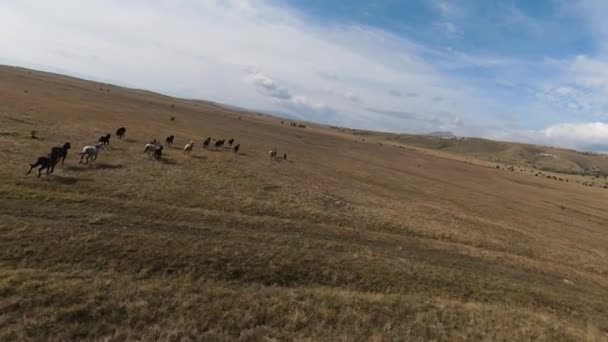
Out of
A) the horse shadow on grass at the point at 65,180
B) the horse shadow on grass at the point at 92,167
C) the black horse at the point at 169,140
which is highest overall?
the black horse at the point at 169,140

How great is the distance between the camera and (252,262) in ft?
56.4

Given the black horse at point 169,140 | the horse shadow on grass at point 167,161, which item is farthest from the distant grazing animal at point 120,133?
the horse shadow on grass at point 167,161

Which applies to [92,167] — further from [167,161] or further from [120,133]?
[120,133]

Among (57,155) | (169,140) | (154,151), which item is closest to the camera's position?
(57,155)

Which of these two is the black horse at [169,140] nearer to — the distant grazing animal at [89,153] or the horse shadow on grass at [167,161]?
the horse shadow on grass at [167,161]

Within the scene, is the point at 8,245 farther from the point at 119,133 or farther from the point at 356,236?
the point at 119,133

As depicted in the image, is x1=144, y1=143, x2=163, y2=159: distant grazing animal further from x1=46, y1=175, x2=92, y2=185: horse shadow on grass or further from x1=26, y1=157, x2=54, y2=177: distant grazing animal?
x1=26, y1=157, x2=54, y2=177: distant grazing animal

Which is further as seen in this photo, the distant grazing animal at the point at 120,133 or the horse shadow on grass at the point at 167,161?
the distant grazing animal at the point at 120,133

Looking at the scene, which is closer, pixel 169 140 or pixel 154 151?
pixel 154 151

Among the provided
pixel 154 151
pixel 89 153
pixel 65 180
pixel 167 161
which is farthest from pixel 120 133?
pixel 65 180

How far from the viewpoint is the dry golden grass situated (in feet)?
39.4

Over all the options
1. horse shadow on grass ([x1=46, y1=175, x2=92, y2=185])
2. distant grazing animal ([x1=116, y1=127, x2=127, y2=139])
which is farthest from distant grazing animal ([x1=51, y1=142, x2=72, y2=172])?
distant grazing animal ([x1=116, y1=127, x2=127, y2=139])

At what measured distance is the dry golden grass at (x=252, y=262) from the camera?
12000 mm

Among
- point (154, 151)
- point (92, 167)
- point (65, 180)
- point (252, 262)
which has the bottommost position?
point (252, 262)
